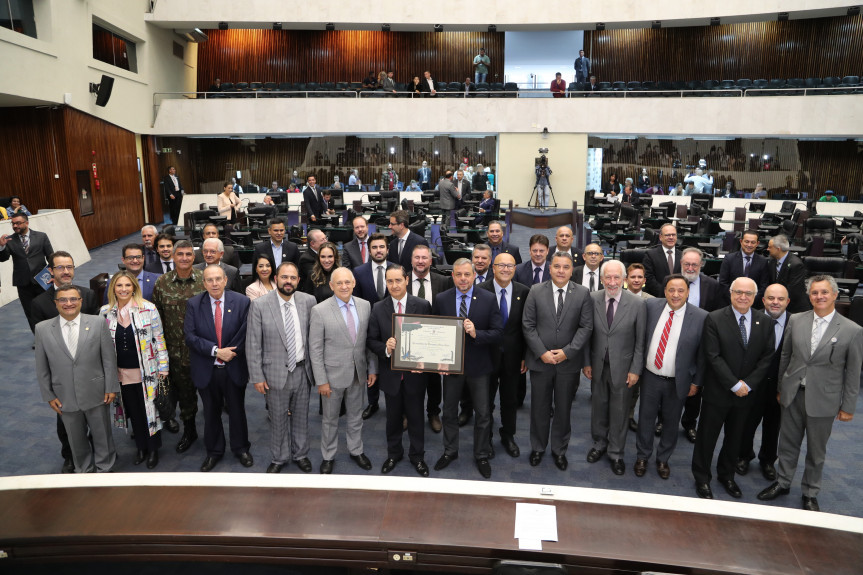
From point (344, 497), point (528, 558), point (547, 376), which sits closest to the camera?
point (528, 558)

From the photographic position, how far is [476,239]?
11.4 meters

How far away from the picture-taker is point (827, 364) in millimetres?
4359

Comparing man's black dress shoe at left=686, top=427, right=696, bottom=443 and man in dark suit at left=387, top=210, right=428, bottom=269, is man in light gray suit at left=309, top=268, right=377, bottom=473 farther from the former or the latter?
man's black dress shoe at left=686, top=427, right=696, bottom=443

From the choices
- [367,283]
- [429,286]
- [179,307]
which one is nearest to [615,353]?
[429,286]

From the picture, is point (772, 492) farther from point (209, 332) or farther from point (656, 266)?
point (209, 332)

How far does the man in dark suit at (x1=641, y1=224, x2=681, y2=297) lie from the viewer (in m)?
6.66

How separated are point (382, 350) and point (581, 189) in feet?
61.0

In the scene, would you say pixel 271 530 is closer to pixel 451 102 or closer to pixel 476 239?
pixel 476 239

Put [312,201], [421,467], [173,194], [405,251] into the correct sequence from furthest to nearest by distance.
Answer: [173,194] < [312,201] < [405,251] < [421,467]

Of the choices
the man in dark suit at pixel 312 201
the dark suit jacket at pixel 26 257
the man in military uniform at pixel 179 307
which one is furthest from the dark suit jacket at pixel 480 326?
the man in dark suit at pixel 312 201

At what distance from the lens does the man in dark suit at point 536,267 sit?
5.98 meters

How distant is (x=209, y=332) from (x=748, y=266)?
542 cm

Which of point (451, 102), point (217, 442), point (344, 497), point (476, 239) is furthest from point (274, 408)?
point (451, 102)

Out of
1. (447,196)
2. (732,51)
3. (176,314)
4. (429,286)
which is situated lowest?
(176,314)
